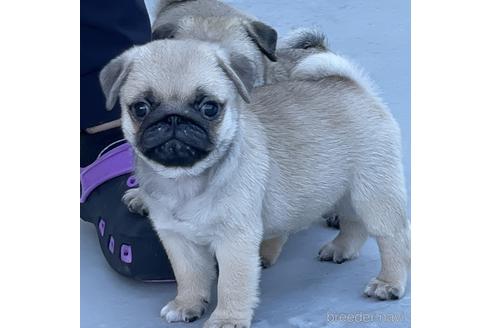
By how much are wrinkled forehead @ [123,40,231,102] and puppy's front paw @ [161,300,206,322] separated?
0.52 metres

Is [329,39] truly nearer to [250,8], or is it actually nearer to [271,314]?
[250,8]

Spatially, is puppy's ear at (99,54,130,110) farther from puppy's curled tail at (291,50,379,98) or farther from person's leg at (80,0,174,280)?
puppy's curled tail at (291,50,379,98)

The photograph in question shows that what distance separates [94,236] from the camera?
2.41m

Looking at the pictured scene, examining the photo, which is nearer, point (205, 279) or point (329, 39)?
point (205, 279)

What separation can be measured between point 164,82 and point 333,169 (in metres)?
0.49

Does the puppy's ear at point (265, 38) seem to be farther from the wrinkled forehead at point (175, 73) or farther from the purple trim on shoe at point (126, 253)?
the purple trim on shoe at point (126, 253)

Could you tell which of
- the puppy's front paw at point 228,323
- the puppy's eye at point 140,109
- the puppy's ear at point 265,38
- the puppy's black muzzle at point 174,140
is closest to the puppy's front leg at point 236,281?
the puppy's front paw at point 228,323

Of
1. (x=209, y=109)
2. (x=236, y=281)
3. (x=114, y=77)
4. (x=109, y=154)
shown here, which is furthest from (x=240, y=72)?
(x=109, y=154)

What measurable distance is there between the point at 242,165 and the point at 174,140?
0.20 metres

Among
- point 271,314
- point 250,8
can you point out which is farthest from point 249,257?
point 250,8

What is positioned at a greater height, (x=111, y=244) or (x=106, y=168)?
(x=106, y=168)

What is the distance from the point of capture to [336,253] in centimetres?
225

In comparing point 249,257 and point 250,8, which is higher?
point 250,8

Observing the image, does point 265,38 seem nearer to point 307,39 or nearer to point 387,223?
point 307,39
